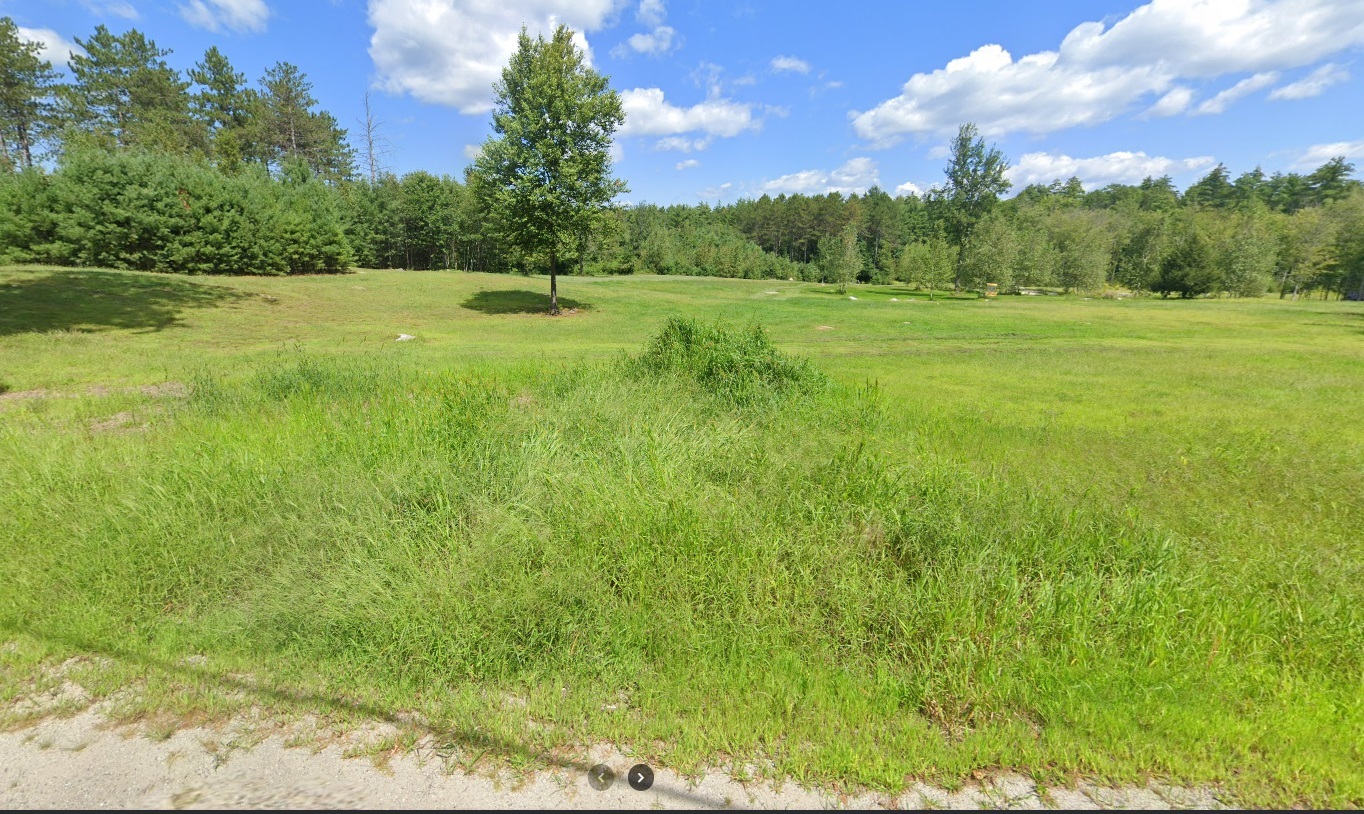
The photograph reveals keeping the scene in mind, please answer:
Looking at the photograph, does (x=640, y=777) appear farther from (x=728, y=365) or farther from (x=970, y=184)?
(x=970, y=184)

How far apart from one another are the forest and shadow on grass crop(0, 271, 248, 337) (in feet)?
25.0

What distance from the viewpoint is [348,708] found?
2740 millimetres

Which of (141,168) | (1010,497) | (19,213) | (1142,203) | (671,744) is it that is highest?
(1142,203)

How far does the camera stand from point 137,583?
359 centimetres

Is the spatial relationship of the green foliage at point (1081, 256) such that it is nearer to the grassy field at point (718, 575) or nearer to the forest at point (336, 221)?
the forest at point (336, 221)

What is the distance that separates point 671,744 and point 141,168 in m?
39.7

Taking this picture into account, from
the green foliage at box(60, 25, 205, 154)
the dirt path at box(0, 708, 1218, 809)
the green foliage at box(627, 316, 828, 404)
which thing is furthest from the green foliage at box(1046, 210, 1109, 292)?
the green foliage at box(60, 25, 205, 154)

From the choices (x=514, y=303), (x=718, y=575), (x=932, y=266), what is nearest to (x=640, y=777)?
(x=718, y=575)

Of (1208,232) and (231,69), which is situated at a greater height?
(231,69)

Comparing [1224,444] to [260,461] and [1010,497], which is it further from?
[260,461]

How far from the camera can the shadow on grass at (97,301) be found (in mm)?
13992

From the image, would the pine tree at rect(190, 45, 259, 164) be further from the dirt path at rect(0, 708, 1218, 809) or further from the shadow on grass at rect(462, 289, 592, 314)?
the dirt path at rect(0, 708, 1218, 809)

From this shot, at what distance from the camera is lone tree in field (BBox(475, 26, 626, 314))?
24594 millimetres

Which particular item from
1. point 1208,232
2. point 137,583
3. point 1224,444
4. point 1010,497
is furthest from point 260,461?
point 1208,232
